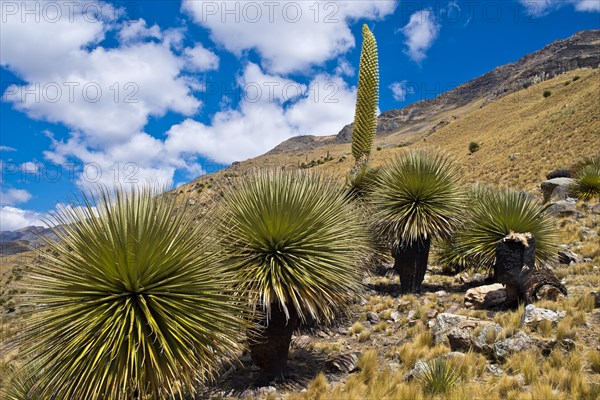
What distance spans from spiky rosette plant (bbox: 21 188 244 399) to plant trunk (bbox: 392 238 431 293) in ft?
22.1

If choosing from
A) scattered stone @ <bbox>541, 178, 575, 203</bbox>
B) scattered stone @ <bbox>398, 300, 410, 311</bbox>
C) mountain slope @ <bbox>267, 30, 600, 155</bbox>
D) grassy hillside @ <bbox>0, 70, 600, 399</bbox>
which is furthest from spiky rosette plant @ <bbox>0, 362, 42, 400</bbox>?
mountain slope @ <bbox>267, 30, 600, 155</bbox>

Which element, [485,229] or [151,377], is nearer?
[151,377]

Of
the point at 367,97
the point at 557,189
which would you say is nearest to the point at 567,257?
the point at 367,97

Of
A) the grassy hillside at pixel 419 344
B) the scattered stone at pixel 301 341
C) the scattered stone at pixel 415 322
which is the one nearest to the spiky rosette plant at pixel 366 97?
the grassy hillside at pixel 419 344

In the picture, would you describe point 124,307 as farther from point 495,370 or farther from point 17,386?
point 495,370

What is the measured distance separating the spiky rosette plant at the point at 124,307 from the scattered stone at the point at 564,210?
14.9m

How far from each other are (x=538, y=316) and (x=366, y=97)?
601 centimetres

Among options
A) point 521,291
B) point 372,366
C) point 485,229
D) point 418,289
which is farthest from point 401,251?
point 372,366

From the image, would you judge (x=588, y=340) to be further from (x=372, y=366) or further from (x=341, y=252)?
(x=341, y=252)

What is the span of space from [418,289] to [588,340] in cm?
492

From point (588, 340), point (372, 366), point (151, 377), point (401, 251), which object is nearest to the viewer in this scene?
point (151, 377)

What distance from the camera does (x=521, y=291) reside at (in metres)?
8.47

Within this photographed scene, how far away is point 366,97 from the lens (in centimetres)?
1007

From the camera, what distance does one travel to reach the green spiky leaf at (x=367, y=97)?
32.8 ft
